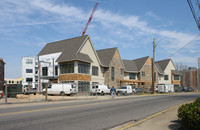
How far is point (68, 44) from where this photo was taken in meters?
42.9

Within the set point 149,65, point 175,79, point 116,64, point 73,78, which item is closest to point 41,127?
point 73,78

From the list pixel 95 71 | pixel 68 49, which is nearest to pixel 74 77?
pixel 68 49

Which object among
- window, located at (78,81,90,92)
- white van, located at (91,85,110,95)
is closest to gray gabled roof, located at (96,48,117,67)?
white van, located at (91,85,110,95)

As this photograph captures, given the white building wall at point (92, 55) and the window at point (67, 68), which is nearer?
the window at point (67, 68)

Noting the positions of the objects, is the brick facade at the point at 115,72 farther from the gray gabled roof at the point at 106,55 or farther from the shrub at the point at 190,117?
the shrub at the point at 190,117

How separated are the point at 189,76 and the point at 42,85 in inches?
3565

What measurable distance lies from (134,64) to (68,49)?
87.9 ft

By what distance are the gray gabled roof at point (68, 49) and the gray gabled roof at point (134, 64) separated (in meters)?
19.8

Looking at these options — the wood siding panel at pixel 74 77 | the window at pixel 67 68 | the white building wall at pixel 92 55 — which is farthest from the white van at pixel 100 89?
the window at pixel 67 68

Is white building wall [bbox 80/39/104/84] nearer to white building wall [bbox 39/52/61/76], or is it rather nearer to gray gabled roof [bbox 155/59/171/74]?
white building wall [bbox 39/52/61/76]

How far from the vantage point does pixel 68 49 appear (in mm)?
40938

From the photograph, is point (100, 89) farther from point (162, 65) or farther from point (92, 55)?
point (162, 65)

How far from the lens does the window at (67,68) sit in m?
38.2

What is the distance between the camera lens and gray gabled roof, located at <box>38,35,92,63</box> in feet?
126
